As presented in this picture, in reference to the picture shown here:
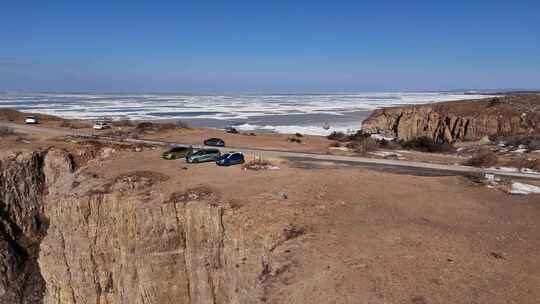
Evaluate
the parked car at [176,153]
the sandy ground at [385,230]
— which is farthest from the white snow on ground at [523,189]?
the parked car at [176,153]

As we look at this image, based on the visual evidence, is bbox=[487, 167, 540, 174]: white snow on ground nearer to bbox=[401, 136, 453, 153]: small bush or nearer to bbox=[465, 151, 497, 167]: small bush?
bbox=[465, 151, 497, 167]: small bush

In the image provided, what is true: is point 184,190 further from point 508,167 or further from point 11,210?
point 508,167

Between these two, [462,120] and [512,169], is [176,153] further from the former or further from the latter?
[462,120]

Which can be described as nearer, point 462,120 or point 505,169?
point 505,169

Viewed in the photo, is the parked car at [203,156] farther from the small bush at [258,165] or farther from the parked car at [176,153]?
the small bush at [258,165]

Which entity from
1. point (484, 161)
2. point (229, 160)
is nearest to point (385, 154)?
point (484, 161)

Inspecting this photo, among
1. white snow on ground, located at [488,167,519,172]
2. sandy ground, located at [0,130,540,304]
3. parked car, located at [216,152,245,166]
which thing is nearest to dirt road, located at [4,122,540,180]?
white snow on ground, located at [488,167,519,172]
